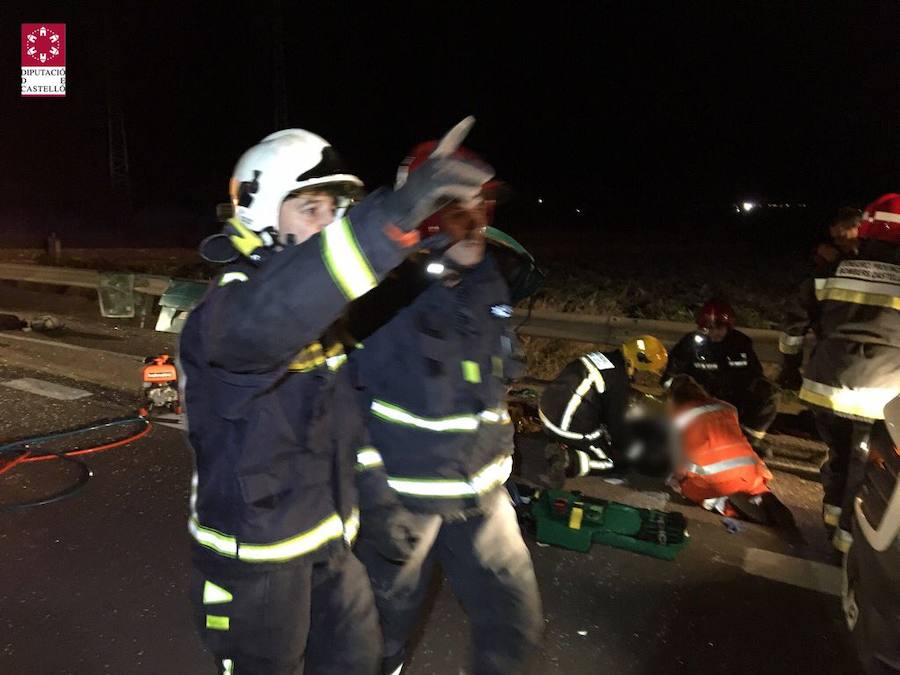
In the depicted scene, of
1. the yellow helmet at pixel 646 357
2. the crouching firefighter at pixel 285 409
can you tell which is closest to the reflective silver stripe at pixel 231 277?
the crouching firefighter at pixel 285 409

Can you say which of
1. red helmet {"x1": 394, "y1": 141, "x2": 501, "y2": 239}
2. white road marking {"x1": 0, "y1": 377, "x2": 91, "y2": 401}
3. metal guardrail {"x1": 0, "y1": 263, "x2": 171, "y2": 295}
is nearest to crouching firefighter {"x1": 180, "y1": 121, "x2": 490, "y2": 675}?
red helmet {"x1": 394, "y1": 141, "x2": 501, "y2": 239}

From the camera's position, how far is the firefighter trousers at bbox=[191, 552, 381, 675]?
1867mm

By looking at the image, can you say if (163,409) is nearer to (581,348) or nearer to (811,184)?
(581,348)

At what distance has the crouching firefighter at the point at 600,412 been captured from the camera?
4.85m

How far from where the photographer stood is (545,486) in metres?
4.84

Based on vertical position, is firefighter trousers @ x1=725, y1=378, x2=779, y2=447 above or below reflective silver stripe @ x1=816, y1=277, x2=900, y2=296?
below

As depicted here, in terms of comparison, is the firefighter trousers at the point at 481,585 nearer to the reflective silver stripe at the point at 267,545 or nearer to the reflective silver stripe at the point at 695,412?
the reflective silver stripe at the point at 267,545

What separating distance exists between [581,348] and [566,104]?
201ft

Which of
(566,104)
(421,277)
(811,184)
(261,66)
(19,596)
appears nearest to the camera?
(421,277)

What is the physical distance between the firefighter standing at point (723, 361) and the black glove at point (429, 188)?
422 cm

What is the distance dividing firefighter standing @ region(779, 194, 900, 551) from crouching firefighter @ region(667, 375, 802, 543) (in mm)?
315

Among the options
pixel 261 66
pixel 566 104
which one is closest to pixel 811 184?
pixel 566 104

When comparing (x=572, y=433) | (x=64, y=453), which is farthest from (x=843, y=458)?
(x=64, y=453)

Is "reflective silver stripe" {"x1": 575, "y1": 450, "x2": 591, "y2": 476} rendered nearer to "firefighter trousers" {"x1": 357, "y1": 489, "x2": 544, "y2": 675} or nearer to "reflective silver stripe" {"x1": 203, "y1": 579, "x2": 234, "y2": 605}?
"firefighter trousers" {"x1": 357, "y1": 489, "x2": 544, "y2": 675}
